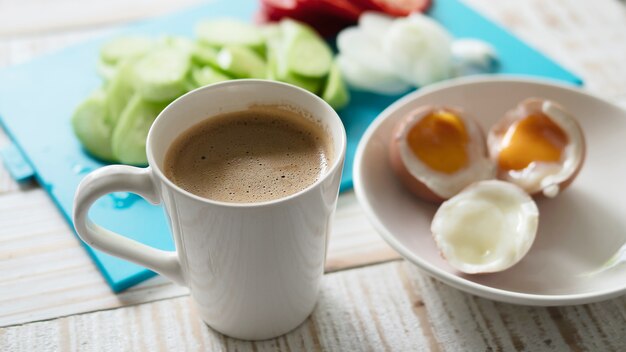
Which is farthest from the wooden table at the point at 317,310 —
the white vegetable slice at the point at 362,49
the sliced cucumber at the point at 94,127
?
the white vegetable slice at the point at 362,49

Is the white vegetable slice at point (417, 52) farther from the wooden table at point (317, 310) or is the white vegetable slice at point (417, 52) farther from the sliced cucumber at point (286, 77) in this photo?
the wooden table at point (317, 310)

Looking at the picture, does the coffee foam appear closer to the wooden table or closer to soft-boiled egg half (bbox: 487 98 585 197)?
the wooden table

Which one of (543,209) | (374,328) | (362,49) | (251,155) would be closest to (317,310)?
(374,328)

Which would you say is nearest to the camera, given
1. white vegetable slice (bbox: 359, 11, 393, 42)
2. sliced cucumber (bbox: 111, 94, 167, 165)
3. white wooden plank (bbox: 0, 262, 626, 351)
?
white wooden plank (bbox: 0, 262, 626, 351)

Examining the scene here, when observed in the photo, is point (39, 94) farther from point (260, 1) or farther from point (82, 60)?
point (260, 1)

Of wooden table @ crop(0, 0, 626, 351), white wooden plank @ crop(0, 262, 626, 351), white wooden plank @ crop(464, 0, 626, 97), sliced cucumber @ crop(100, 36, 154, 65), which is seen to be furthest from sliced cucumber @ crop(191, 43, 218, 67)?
white wooden plank @ crop(464, 0, 626, 97)

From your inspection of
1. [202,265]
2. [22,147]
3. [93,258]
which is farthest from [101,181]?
[22,147]
